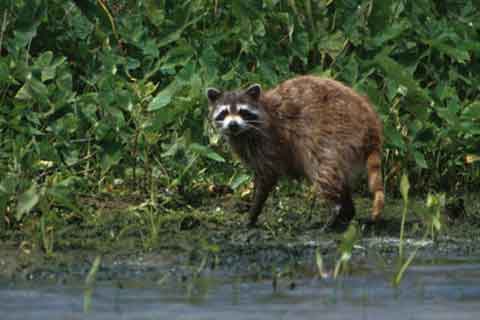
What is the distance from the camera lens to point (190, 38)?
9.98 m

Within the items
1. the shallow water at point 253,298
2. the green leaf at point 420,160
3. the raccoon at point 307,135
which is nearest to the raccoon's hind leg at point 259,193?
the raccoon at point 307,135

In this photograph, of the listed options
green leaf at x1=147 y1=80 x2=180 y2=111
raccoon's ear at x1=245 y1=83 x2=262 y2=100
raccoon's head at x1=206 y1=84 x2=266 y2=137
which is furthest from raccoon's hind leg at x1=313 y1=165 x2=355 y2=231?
green leaf at x1=147 y1=80 x2=180 y2=111

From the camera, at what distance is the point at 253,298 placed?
21.9ft

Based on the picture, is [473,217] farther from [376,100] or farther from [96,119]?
[96,119]

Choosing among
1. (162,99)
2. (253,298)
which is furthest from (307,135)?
(253,298)

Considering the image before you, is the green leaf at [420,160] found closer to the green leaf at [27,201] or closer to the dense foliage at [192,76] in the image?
the dense foliage at [192,76]

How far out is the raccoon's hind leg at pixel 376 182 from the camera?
871 cm

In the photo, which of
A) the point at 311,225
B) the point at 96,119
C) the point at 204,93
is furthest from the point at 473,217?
the point at 96,119

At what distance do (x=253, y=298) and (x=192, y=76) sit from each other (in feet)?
10.2

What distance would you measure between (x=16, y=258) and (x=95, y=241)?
2.07 ft

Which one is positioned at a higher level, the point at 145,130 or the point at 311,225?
the point at 145,130

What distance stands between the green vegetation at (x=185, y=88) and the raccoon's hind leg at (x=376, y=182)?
390mm

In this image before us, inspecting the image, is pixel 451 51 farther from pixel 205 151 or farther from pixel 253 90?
pixel 205 151

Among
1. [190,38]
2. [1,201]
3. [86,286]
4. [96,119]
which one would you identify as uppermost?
[190,38]
